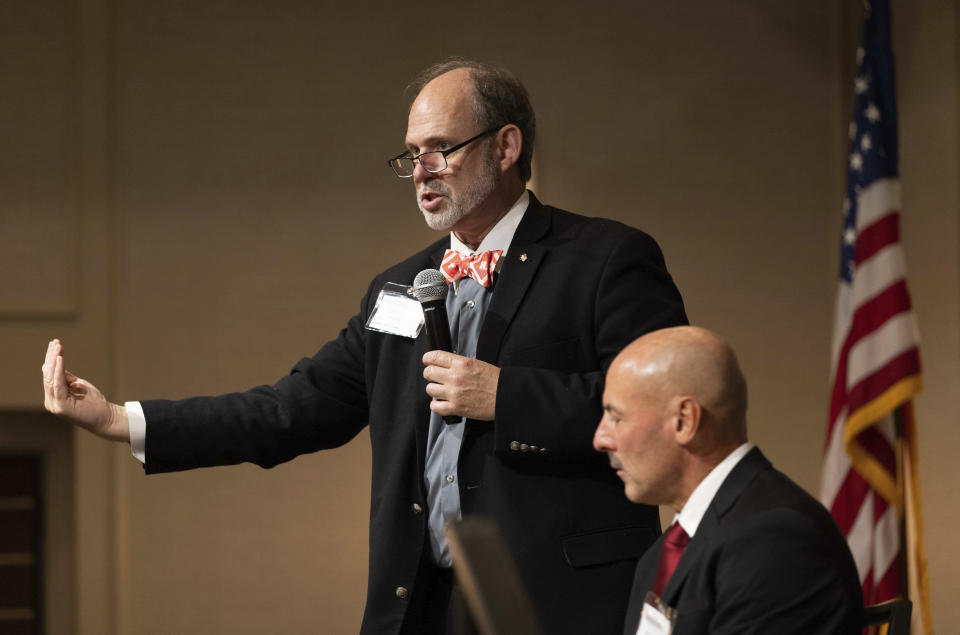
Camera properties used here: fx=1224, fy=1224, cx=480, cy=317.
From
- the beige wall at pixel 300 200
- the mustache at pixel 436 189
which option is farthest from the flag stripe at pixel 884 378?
the mustache at pixel 436 189

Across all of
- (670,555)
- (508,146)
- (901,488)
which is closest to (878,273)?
(901,488)

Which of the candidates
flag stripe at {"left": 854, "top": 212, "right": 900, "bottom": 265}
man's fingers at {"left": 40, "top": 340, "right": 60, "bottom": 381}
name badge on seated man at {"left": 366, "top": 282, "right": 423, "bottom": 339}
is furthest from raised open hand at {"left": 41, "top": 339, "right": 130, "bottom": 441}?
flag stripe at {"left": 854, "top": 212, "right": 900, "bottom": 265}

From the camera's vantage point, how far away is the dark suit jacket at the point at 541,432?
7.39 ft

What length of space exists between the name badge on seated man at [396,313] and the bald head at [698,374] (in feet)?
2.50

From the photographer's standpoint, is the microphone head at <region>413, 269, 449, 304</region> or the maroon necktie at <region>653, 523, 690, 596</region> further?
the microphone head at <region>413, 269, 449, 304</region>

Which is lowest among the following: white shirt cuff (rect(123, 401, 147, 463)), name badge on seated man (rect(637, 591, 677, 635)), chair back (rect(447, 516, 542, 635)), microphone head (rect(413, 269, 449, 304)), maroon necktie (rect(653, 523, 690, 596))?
name badge on seated man (rect(637, 591, 677, 635))

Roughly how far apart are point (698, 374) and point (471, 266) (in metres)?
0.80

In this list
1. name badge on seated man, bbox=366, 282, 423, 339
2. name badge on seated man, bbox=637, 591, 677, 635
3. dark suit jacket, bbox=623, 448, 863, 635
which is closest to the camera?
dark suit jacket, bbox=623, 448, 863, 635

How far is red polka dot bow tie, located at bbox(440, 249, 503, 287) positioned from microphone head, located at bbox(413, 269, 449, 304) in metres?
0.16

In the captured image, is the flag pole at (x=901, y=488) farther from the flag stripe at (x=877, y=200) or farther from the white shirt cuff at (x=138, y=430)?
the white shirt cuff at (x=138, y=430)

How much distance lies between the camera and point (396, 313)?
99.6 inches

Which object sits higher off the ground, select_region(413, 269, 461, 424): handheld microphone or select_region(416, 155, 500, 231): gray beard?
Result: select_region(416, 155, 500, 231): gray beard

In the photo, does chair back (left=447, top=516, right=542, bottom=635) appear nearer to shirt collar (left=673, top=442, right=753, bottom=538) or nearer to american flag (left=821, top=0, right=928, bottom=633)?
shirt collar (left=673, top=442, right=753, bottom=538)

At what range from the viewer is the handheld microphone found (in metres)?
2.24
